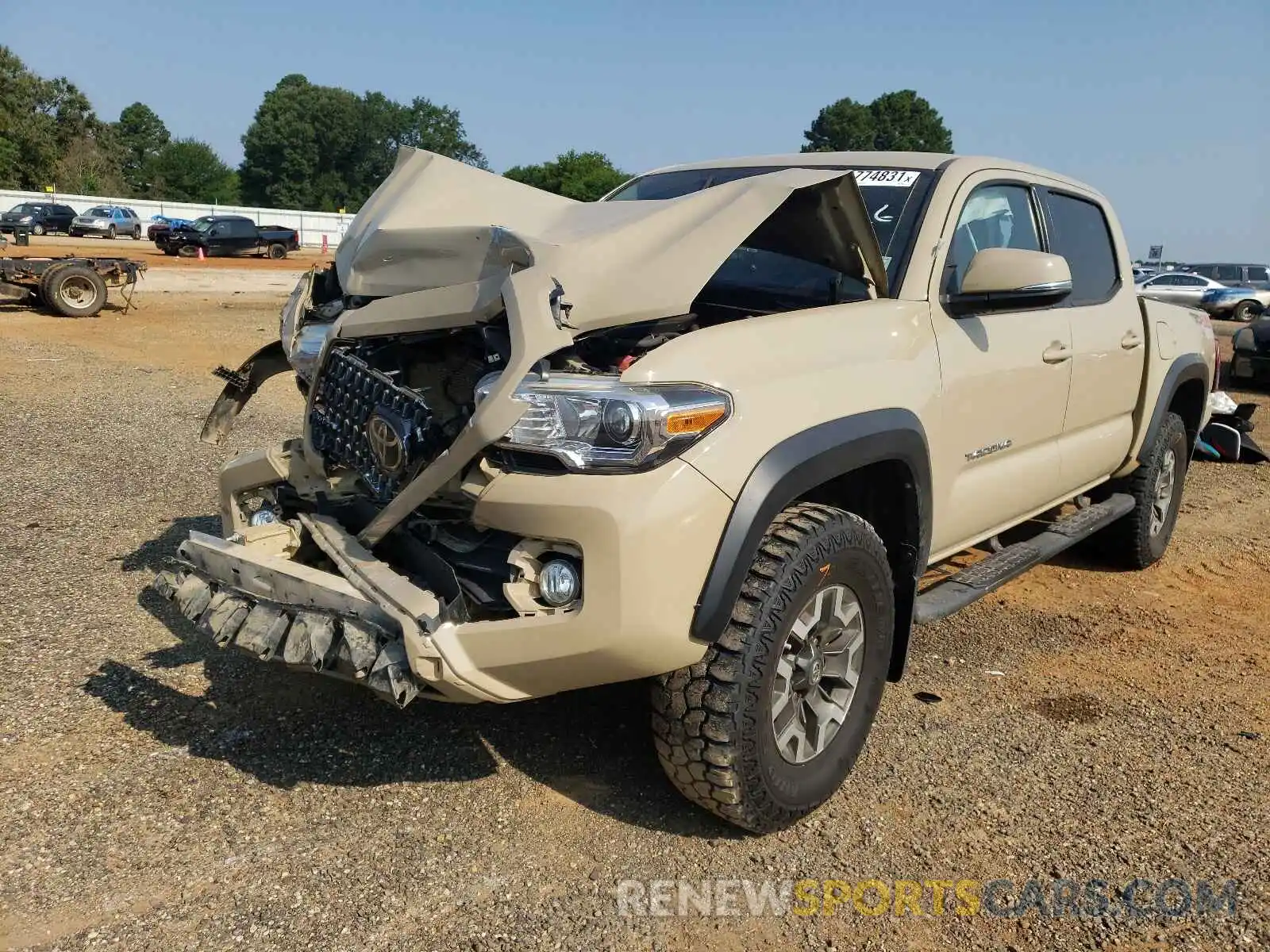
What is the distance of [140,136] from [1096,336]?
373 feet

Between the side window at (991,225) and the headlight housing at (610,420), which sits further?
the side window at (991,225)

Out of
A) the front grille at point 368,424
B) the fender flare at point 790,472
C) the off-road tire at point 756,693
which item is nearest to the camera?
the fender flare at point 790,472

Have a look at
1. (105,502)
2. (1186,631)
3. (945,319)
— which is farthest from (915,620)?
(105,502)

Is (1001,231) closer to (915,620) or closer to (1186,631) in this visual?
(915,620)

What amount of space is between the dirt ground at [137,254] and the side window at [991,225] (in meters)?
25.4

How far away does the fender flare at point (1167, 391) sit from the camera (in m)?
5.00

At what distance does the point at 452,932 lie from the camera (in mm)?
2402

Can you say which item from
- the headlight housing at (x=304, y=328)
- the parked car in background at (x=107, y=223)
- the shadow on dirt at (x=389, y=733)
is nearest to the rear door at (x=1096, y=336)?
the shadow on dirt at (x=389, y=733)

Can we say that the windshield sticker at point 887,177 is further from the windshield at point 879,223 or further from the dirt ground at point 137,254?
the dirt ground at point 137,254

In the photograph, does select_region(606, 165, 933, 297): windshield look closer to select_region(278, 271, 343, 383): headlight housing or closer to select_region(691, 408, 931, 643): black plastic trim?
select_region(691, 408, 931, 643): black plastic trim

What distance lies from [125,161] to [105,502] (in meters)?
99.3

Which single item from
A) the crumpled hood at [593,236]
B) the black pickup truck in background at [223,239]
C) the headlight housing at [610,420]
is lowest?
the headlight housing at [610,420]

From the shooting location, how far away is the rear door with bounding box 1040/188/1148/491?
4254 mm

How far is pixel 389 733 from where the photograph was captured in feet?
10.9
